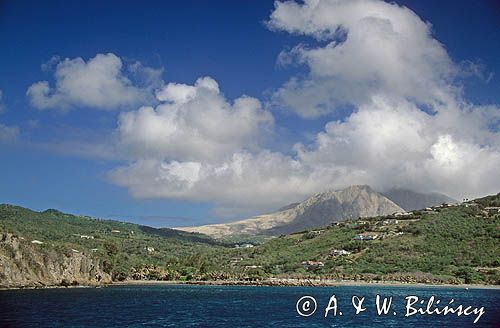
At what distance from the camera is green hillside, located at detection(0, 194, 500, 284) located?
133750 millimetres

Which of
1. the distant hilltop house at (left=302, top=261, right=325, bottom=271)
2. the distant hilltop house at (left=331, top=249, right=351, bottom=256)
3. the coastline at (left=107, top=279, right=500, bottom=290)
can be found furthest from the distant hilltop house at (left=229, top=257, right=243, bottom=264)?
the distant hilltop house at (left=331, top=249, right=351, bottom=256)

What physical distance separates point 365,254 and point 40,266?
90474mm

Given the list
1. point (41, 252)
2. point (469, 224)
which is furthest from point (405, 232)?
point (41, 252)

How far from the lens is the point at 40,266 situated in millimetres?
114938

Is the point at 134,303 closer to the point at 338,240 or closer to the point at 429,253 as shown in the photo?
the point at 429,253

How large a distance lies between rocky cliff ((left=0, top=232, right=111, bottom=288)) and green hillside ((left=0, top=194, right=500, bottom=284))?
10.7ft

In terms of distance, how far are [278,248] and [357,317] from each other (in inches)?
5245

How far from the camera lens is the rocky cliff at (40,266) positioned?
106 metres

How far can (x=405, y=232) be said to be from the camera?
171 m

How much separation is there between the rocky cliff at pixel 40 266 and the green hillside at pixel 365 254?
3255 mm

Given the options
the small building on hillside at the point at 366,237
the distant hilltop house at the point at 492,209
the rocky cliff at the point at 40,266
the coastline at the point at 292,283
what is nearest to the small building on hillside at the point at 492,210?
the distant hilltop house at the point at 492,209

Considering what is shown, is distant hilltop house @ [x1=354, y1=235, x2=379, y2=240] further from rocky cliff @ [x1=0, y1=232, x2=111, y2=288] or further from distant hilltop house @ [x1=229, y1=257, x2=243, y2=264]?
rocky cliff @ [x1=0, y1=232, x2=111, y2=288]

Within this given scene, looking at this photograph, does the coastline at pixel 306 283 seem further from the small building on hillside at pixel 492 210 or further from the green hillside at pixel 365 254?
the small building on hillside at pixel 492 210

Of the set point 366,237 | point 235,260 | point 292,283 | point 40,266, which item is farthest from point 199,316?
point 235,260
